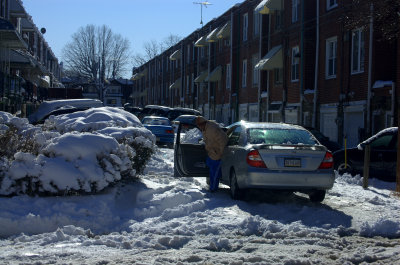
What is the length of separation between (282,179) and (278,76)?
2036 centimetres

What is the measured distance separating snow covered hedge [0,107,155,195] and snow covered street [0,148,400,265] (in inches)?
10.3

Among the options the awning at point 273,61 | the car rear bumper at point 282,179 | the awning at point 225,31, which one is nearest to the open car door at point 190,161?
the car rear bumper at point 282,179

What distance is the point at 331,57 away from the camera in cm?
2308

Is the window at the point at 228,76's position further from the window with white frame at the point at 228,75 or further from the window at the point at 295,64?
the window at the point at 295,64

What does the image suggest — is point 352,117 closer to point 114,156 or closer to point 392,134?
point 392,134

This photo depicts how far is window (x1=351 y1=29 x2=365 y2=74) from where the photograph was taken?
2031cm

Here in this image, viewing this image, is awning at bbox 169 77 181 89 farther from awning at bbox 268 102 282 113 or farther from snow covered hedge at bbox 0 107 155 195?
snow covered hedge at bbox 0 107 155 195

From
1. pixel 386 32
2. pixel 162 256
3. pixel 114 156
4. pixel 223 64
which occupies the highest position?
pixel 223 64

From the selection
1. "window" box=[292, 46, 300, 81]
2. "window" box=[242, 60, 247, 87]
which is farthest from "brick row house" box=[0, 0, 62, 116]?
"window" box=[242, 60, 247, 87]

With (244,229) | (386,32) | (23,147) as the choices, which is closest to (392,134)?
(386,32)

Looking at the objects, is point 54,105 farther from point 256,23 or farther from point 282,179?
point 256,23

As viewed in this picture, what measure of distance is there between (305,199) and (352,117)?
11694 millimetres

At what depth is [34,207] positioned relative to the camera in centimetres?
792

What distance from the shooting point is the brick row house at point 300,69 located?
756 inches
